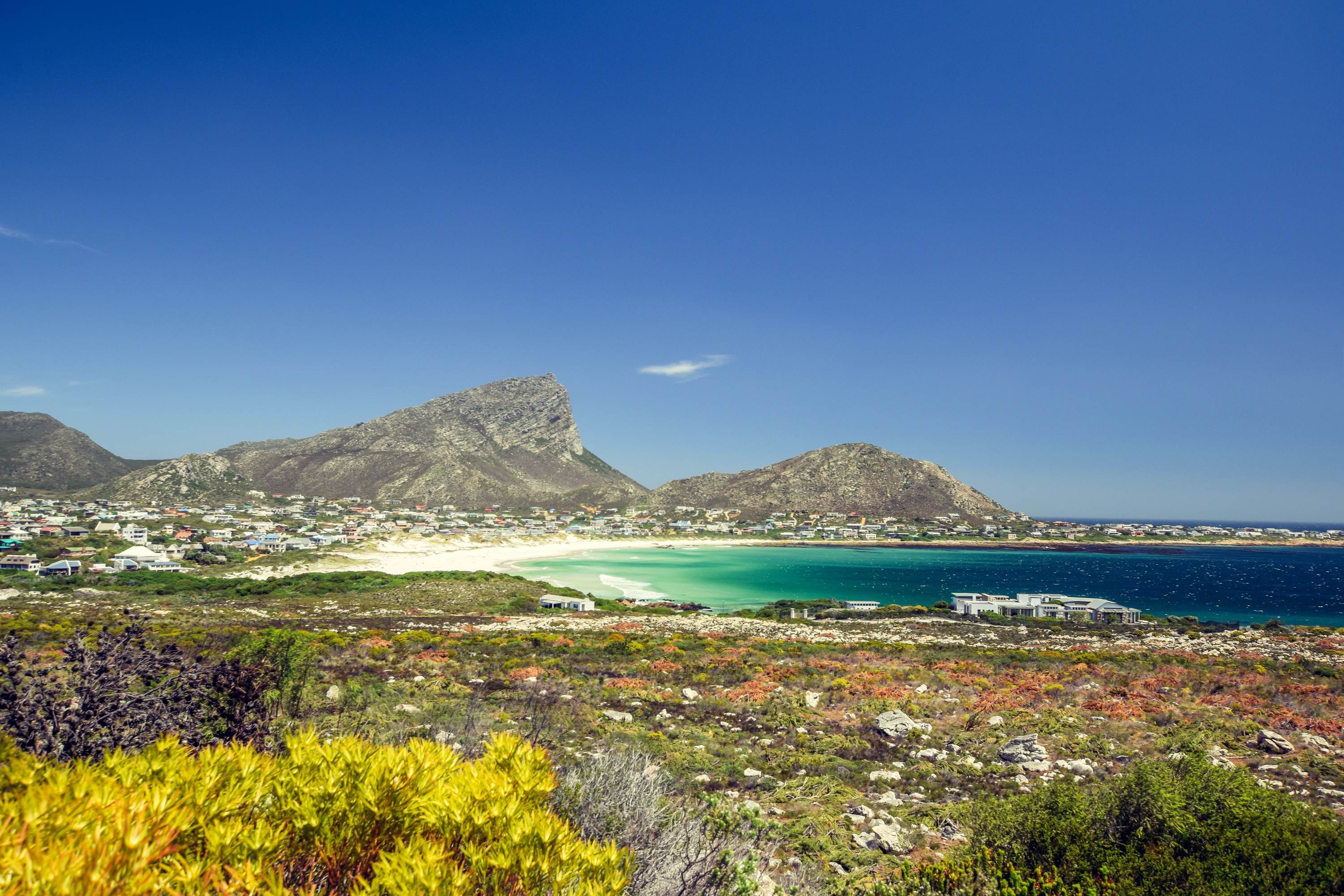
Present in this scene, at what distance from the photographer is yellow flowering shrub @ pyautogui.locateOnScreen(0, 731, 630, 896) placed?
1611 mm

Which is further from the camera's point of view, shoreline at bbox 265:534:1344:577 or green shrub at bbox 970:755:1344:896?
shoreline at bbox 265:534:1344:577

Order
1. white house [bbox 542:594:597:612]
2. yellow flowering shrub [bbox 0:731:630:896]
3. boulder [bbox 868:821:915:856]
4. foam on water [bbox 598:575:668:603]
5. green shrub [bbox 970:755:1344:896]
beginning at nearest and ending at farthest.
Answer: yellow flowering shrub [bbox 0:731:630:896], green shrub [bbox 970:755:1344:896], boulder [bbox 868:821:915:856], white house [bbox 542:594:597:612], foam on water [bbox 598:575:668:603]

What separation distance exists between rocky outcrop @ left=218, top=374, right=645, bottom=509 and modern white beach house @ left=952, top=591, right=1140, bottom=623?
126396mm

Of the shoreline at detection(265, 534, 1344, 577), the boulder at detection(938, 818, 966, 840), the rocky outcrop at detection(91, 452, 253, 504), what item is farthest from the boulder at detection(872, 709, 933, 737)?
the rocky outcrop at detection(91, 452, 253, 504)

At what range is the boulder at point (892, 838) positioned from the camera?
18.8 feet

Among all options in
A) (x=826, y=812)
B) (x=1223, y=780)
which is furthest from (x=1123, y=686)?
(x=826, y=812)

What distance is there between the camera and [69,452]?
457 ft

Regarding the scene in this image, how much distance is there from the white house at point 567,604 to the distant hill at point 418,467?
113 metres

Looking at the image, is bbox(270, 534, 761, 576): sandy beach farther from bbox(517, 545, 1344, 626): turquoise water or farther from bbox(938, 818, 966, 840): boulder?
bbox(938, 818, 966, 840): boulder

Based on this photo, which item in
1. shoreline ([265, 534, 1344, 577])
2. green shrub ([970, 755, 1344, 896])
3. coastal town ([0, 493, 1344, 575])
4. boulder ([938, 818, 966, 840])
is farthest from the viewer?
shoreline ([265, 534, 1344, 577])

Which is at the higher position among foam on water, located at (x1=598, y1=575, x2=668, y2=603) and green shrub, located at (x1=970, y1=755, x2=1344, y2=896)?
green shrub, located at (x1=970, y1=755, x2=1344, y2=896)

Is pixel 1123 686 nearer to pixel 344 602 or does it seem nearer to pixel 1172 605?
pixel 344 602

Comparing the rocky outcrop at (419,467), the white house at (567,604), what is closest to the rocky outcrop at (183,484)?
the rocky outcrop at (419,467)

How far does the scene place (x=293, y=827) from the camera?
2156 millimetres
